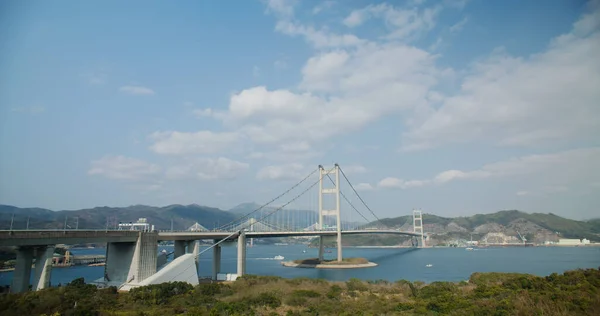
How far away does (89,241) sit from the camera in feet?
91.2

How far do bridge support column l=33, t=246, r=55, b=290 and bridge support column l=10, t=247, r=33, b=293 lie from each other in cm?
45

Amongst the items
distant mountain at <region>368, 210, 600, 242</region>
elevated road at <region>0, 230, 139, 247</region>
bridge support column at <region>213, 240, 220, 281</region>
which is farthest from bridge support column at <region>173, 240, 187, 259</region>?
distant mountain at <region>368, 210, 600, 242</region>

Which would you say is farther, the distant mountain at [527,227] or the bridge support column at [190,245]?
the distant mountain at [527,227]

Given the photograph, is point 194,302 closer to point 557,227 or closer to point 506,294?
point 506,294

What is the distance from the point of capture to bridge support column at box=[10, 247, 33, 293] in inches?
972

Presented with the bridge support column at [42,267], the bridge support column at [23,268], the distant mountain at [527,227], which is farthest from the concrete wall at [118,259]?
the distant mountain at [527,227]

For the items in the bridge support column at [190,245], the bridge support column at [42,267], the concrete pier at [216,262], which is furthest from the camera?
the concrete pier at [216,262]

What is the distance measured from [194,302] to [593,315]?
1943 centimetres

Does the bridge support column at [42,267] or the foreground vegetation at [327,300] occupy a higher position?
the bridge support column at [42,267]

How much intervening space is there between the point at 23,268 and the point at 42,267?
108 centimetres

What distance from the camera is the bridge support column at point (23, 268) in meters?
24.7

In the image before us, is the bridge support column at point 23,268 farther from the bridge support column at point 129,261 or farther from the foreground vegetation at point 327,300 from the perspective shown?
the bridge support column at point 129,261

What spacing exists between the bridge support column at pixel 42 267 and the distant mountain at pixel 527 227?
485 feet

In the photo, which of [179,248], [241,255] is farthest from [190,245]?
[241,255]
